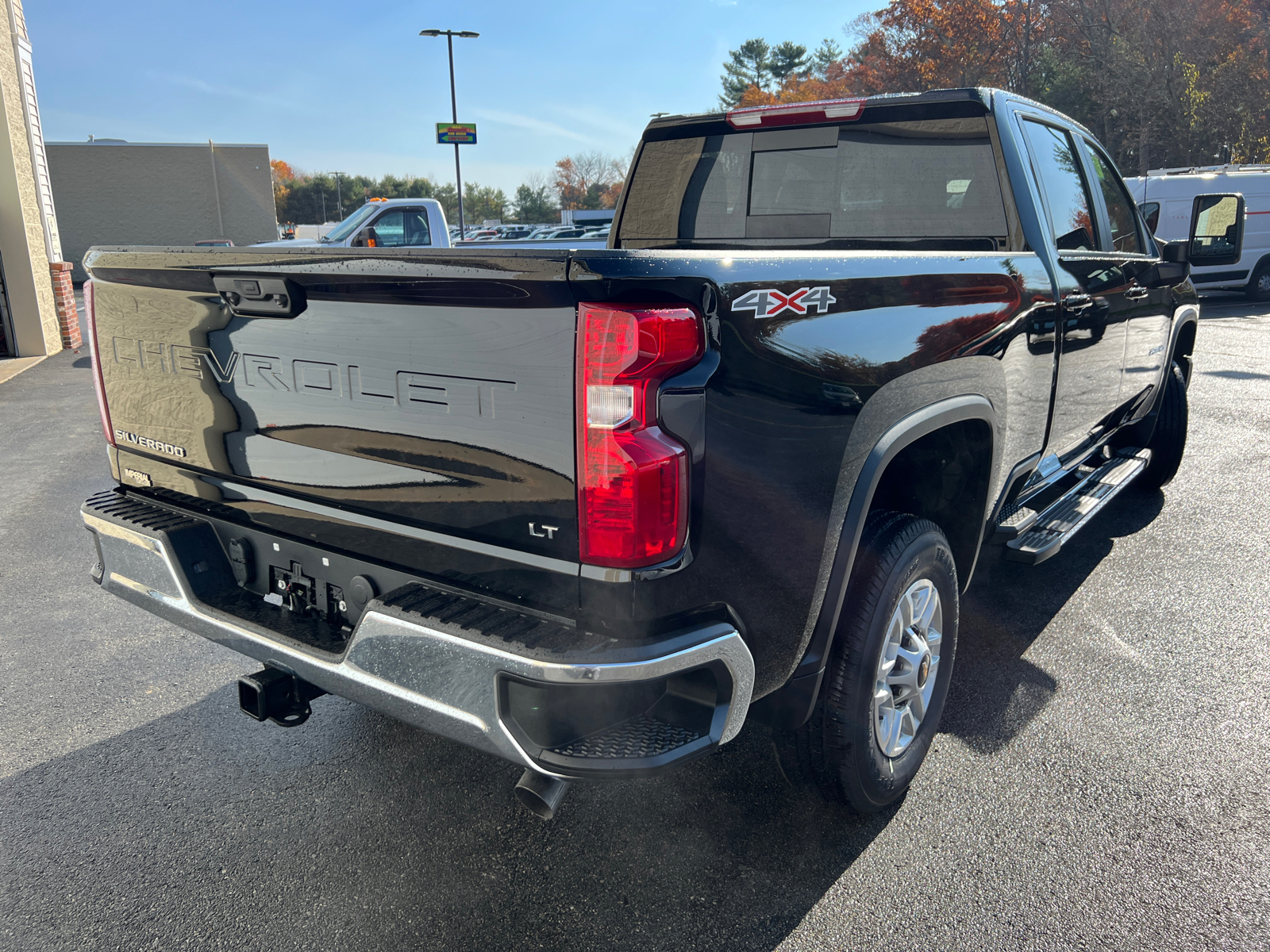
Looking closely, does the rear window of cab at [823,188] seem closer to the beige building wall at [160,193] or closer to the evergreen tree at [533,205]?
the beige building wall at [160,193]

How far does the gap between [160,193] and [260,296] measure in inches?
1685

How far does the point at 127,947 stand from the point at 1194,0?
48234 mm

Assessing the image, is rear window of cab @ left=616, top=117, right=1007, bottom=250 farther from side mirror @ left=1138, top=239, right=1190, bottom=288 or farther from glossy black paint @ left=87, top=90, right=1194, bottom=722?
side mirror @ left=1138, top=239, right=1190, bottom=288

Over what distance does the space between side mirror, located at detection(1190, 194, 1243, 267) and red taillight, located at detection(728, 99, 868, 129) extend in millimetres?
2477

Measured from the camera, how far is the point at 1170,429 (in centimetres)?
566

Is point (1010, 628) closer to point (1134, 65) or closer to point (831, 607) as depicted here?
point (831, 607)

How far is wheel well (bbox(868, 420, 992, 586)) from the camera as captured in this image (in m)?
2.82

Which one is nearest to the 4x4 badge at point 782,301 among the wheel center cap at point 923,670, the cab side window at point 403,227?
the wheel center cap at point 923,670

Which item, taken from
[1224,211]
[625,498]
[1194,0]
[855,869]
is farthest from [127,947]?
[1194,0]

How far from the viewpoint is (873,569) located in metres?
2.42

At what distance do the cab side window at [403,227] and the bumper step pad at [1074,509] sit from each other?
985cm

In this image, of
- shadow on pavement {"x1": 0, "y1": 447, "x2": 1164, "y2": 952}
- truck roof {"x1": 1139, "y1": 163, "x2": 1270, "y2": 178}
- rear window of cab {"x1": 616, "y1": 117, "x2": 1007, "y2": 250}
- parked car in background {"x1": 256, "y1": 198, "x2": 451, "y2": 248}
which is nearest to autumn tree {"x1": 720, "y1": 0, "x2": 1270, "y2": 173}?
truck roof {"x1": 1139, "y1": 163, "x2": 1270, "y2": 178}

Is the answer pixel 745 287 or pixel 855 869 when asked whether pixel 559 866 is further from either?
pixel 745 287

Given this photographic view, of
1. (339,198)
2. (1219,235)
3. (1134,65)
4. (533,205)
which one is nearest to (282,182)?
(339,198)
